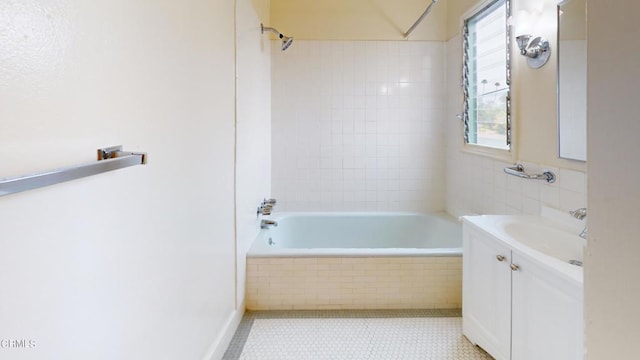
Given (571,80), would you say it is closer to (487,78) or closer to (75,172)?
Result: (487,78)

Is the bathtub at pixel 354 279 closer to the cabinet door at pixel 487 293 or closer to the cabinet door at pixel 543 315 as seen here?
the cabinet door at pixel 487 293

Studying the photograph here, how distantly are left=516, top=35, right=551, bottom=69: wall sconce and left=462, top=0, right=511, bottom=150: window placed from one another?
0.27 meters

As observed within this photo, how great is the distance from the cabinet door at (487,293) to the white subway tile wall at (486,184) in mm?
434

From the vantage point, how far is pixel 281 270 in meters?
2.73

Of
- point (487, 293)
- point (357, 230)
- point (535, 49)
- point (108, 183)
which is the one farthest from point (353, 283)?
point (108, 183)

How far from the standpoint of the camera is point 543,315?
62.9 inches

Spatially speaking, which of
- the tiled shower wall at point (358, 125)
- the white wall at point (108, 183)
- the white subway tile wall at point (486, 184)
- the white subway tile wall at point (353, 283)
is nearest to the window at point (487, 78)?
the white subway tile wall at point (486, 184)

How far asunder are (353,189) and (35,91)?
3214mm

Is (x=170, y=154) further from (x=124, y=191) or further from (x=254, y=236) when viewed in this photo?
(x=254, y=236)

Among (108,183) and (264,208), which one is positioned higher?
(108,183)

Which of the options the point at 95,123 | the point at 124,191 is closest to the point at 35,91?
the point at 95,123

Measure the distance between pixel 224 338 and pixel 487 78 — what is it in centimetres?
252

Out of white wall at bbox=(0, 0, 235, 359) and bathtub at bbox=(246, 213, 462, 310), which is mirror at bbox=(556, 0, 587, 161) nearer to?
bathtub at bbox=(246, 213, 462, 310)

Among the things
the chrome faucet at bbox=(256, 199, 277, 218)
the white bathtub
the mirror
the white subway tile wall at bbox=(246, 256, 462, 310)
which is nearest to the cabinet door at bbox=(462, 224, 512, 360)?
the white subway tile wall at bbox=(246, 256, 462, 310)
